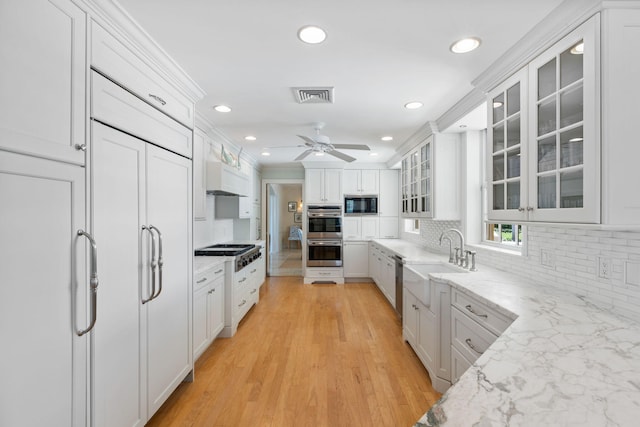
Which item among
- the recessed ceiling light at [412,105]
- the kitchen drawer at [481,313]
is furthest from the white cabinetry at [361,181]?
the kitchen drawer at [481,313]

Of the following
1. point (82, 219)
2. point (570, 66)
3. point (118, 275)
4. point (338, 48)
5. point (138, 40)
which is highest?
point (338, 48)

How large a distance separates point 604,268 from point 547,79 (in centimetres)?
111

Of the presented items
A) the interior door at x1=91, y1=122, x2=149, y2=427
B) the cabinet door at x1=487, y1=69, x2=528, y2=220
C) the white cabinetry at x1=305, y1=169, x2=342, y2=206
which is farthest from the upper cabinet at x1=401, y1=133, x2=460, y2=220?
the interior door at x1=91, y1=122, x2=149, y2=427

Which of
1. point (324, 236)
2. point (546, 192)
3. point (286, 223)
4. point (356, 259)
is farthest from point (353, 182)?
point (286, 223)

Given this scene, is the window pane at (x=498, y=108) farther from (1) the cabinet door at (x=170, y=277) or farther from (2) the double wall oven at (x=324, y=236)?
(2) the double wall oven at (x=324, y=236)

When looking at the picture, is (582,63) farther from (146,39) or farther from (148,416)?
(148,416)

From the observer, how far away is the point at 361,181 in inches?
232

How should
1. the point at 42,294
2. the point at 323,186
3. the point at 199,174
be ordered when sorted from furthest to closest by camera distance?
the point at 323,186 < the point at 199,174 < the point at 42,294

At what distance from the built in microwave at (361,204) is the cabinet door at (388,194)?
131 mm

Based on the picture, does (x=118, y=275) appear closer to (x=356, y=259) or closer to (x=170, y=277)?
(x=170, y=277)

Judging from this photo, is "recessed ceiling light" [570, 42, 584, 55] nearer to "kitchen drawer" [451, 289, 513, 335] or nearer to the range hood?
"kitchen drawer" [451, 289, 513, 335]

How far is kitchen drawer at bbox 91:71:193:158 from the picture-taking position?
135 cm

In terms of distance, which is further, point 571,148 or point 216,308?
point 216,308

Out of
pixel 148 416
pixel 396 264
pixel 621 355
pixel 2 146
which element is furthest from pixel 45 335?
pixel 396 264
